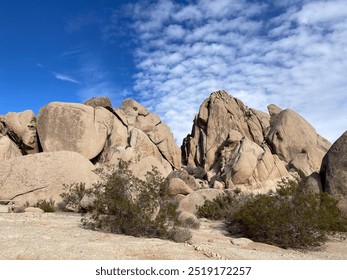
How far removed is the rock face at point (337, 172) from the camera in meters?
14.3

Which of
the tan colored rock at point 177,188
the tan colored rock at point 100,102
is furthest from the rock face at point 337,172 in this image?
the tan colored rock at point 100,102

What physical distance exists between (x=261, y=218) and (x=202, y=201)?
360 inches

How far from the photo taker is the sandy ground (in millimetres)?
7070

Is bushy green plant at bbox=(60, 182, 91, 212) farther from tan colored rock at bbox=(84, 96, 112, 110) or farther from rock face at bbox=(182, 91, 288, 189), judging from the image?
rock face at bbox=(182, 91, 288, 189)

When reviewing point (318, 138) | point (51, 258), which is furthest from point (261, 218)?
point (318, 138)

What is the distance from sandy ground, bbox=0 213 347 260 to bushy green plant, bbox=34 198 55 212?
15.6 feet

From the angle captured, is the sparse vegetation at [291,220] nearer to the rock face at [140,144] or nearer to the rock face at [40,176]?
the rock face at [40,176]

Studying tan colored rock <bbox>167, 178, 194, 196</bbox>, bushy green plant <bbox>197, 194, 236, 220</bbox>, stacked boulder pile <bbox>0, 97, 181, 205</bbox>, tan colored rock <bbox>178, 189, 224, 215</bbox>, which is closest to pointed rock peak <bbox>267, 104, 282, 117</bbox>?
stacked boulder pile <bbox>0, 97, 181, 205</bbox>

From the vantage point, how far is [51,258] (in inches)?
261

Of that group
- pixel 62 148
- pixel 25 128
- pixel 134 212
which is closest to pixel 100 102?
pixel 62 148

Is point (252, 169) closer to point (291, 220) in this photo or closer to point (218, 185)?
point (218, 185)

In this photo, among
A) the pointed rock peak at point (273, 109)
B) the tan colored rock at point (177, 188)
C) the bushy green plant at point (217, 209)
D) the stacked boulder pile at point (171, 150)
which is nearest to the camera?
the bushy green plant at point (217, 209)

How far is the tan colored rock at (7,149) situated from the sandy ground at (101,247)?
15.7 metres
